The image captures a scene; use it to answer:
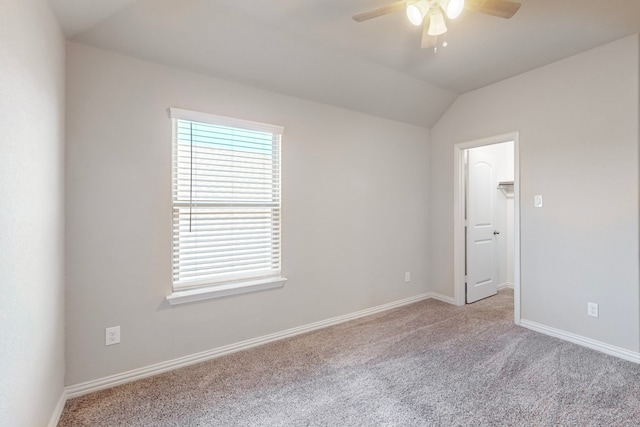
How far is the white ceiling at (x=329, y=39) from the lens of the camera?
1963 millimetres

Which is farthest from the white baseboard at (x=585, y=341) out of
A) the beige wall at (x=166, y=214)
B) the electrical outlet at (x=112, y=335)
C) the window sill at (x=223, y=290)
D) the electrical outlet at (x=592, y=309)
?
the electrical outlet at (x=112, y=335)

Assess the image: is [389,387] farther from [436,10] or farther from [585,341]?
[436,10]

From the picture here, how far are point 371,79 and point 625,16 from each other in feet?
6.26

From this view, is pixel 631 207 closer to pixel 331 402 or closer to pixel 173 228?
pixel 331 402

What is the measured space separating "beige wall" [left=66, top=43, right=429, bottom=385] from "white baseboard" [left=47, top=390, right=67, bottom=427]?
10 cm

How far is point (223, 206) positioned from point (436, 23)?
2.02 m

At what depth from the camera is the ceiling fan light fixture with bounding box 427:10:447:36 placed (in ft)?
5.88

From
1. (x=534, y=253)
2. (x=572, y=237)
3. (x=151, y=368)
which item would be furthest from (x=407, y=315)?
(x=151, y=368)

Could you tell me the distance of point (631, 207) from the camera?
95.4 inches

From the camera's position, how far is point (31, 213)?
4.58 ft

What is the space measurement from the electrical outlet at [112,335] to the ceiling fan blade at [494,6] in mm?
3025

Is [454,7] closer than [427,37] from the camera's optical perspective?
Yes

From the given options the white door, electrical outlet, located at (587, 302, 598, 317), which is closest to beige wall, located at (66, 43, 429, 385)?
the white door

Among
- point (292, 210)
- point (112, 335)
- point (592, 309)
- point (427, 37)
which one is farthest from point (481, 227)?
point (112, 335)
